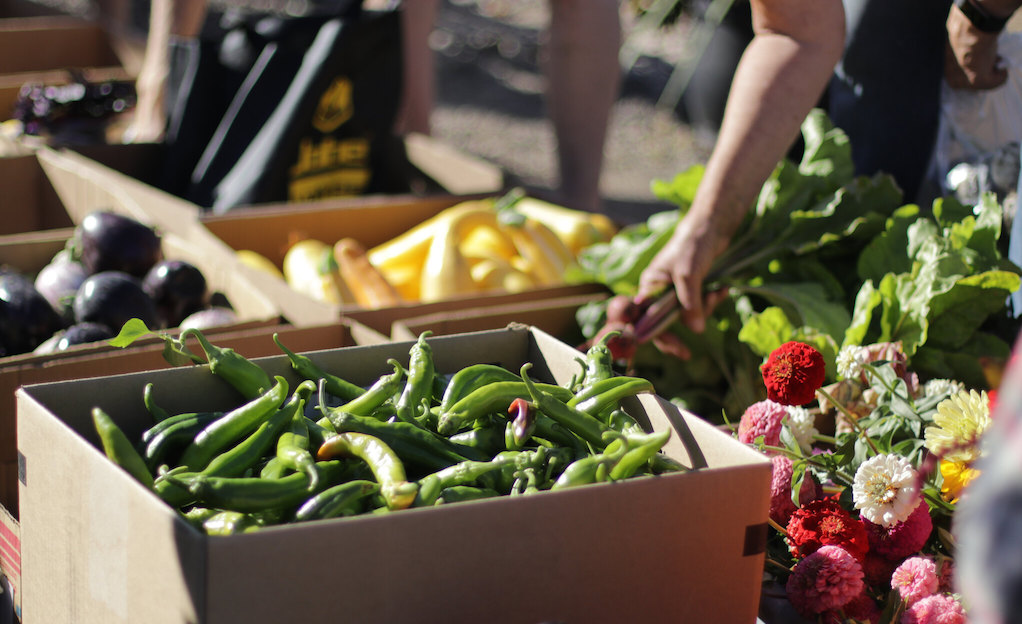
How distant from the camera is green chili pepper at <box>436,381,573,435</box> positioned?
1.18m

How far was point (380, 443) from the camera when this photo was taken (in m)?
1.08

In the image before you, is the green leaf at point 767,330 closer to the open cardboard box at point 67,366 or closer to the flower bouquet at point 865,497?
the flower bouquet at point 865,497

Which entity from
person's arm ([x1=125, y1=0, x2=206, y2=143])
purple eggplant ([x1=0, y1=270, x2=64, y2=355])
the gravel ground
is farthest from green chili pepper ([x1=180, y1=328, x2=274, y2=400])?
the gravel ground

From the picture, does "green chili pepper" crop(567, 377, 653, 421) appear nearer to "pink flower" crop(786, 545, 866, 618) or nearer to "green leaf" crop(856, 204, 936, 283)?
"pink flower" crop(786, 545, 866, 618)

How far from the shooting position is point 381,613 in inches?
36.9

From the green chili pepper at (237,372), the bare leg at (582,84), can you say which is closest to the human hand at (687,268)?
the green chili pepper at (237,372)

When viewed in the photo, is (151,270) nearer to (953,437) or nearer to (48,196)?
(48,196)

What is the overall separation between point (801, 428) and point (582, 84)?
223cm

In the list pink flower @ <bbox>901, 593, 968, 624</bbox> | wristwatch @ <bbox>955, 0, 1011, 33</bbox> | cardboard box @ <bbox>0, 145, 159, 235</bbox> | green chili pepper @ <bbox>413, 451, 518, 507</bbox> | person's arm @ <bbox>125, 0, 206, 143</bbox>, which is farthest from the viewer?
person's arm @ <bbox>125, 0, 206, 143</bbox>

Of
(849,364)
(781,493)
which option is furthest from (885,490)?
(849,364)

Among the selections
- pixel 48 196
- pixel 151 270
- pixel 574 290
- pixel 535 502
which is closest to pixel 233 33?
pixel 48 196

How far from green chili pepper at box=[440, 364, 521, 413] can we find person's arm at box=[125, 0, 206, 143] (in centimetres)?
238

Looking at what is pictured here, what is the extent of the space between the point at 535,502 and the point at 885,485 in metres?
0.50

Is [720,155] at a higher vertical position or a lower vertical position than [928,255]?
higher
